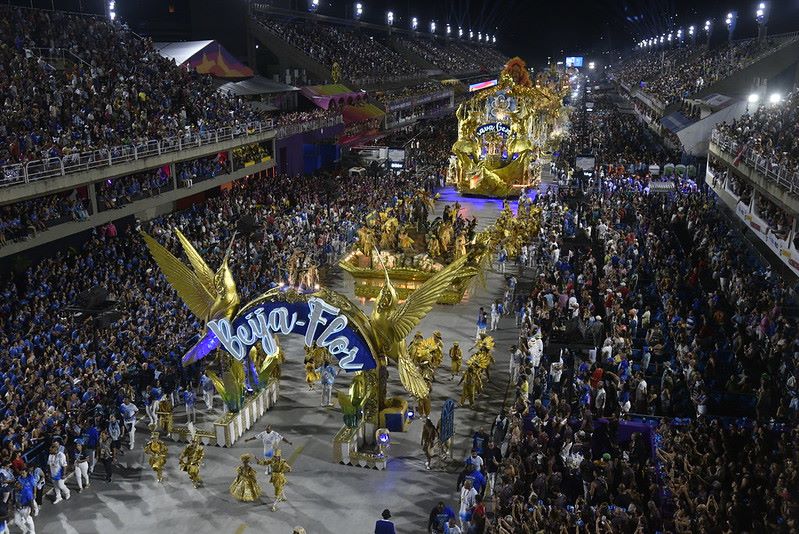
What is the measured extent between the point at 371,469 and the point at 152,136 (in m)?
19.6

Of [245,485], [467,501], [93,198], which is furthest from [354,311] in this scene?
[93,198]

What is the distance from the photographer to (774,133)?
27516 mm

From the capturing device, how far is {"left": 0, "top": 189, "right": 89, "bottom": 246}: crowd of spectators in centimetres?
2142

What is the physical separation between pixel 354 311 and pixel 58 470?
6.21 meters

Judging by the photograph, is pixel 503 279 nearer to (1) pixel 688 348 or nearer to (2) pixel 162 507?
(1) pixel 688 348

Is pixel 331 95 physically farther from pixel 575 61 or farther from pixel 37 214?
pixel 575 61

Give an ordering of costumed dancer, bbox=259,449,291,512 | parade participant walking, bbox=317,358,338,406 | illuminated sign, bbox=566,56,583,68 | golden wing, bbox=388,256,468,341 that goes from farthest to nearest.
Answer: illuminated sign, bbox=566,56,583,68
parade participant walking, bbox=317,358,338,406
golden wing, bbox=388,256,468,341
costumed dancer, bbox=259,449,291,512

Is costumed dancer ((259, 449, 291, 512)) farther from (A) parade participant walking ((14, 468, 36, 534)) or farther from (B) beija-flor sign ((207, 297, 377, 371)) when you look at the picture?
(A) parade participant walking ((14, 468, 36, 534))

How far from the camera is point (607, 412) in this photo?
15.6m

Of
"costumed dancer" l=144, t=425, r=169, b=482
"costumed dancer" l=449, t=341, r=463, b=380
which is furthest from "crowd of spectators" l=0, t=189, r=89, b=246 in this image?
"costumed dancer" l=449, t=341, r=463, b=380

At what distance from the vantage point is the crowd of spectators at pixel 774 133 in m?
23.3

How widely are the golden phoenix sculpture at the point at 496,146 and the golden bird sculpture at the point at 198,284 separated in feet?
89.9

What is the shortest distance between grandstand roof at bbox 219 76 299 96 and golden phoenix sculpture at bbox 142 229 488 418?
28.8 m

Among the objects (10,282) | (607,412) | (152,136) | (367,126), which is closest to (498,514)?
(607,412)
